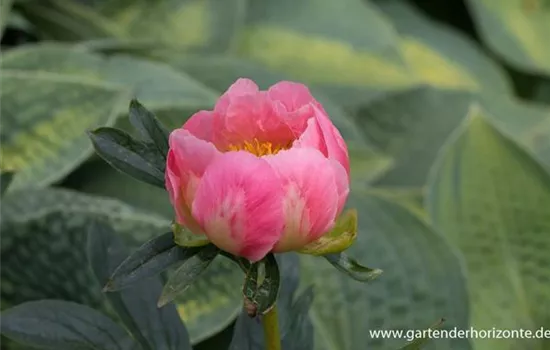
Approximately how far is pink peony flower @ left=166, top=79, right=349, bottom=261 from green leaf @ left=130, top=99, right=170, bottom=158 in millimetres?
25

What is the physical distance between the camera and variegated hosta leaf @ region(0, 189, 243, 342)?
59 cm

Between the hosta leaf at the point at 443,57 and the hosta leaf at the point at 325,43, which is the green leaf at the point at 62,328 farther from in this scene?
the hosta leaf at the point at 443,57

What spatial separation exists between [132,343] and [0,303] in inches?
6.9

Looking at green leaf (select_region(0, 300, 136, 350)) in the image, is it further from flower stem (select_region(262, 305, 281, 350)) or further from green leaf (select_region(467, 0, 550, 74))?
green leaf (select_region(467, 0, 550, 74))

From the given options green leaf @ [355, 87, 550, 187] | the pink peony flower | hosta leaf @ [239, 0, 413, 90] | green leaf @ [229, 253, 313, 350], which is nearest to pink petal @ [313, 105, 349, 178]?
the pink peony flower

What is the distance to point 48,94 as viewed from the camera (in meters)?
0.65

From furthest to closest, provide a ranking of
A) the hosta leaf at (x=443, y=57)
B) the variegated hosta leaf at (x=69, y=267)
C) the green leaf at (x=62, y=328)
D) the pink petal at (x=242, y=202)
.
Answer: the hosta leaf at (x=443, y=57) → the variegated hosta leaf at (x=69, y=267) → the green leaf at (x=62, y=328) → the pink petal at (x=242, y=202)

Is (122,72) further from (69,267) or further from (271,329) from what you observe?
(271,329)

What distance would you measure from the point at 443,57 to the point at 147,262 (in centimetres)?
88

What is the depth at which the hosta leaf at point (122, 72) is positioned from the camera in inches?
28.1

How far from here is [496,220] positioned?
0.70m

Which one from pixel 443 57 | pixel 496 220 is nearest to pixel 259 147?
pixel 496 220

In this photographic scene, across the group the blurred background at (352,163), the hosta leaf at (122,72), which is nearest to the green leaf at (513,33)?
the blurred background at (352,163)

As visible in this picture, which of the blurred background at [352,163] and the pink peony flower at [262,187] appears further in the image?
the blurred background at [352,163]
